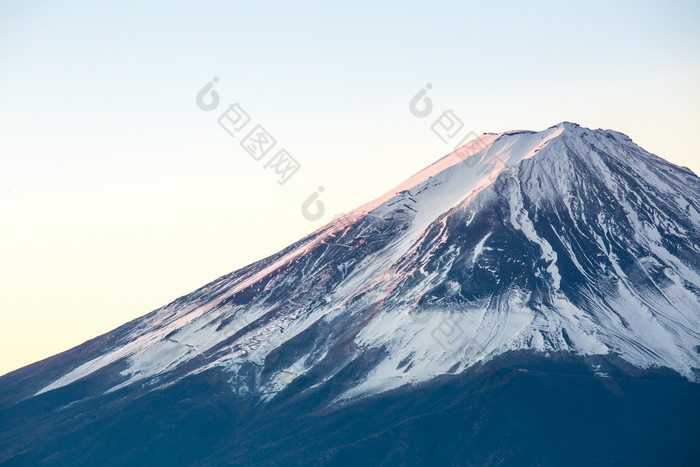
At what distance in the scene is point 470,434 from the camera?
137500mm

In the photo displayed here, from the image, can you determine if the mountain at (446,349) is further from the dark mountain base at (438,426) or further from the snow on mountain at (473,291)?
the snow on mountain at (473,291)

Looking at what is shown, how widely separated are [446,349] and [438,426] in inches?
558

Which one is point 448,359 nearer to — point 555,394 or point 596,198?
point 555,394

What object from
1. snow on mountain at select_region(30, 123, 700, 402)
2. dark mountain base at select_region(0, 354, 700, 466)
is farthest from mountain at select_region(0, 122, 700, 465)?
snow on mountain at select_region(30, 123, 700, 402)

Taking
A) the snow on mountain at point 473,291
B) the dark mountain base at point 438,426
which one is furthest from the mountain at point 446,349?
the snow on mountain at point 473,291

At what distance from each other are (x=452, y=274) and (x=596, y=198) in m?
35.0

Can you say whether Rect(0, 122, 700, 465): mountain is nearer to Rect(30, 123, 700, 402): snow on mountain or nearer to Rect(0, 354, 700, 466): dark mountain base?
Rect(0, 354, 700, 466): dark mountain base

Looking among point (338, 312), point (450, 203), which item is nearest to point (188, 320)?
point (338, 312)

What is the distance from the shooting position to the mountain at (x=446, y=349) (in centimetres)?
13862

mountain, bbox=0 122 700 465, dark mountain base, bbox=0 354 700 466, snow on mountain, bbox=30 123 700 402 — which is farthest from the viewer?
snow on mountain, bbox=30 123 700 402

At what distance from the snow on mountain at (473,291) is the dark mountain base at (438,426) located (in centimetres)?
364

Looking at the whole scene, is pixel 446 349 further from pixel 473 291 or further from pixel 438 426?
pixel 438 426

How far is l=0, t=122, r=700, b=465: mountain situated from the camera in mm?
138625

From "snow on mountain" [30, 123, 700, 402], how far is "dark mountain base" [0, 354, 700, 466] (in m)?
3.64
